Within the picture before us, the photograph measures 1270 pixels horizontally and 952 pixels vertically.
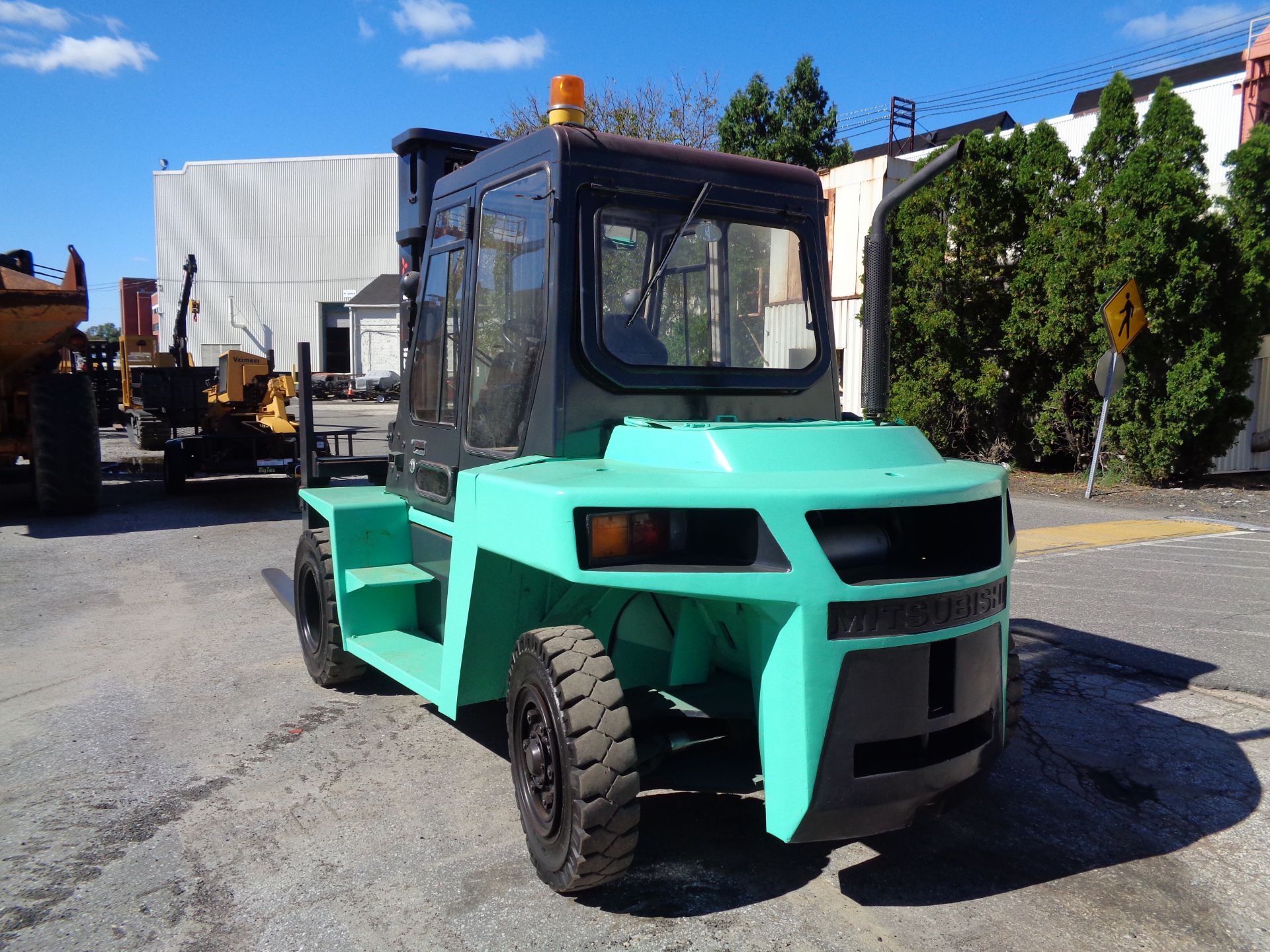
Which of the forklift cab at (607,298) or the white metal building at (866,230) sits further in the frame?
the white metal building at (866,230)

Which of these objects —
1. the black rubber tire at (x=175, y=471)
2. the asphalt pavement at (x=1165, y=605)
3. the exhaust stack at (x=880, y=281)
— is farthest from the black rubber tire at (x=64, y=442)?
the exhaust stack at (x=880, y=281)

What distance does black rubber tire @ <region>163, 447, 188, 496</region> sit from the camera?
1277 centimetres

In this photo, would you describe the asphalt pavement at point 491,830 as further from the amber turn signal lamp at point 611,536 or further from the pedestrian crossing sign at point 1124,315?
the pedestrian crossing sign at point 1124,315

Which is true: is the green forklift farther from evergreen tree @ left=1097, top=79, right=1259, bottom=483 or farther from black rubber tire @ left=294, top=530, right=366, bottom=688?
evergreen tree @ left=1097, top=79, right=1259, bottom=483

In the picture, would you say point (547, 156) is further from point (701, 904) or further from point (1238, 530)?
point (1238, 530)

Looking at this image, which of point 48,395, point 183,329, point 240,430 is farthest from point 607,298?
point 183,329

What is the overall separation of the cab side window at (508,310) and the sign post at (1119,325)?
988 centimetres

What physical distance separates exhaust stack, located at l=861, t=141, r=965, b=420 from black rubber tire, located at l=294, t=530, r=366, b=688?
2774mm

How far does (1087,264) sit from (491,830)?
41.7ft

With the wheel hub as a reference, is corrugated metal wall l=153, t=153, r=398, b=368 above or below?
above

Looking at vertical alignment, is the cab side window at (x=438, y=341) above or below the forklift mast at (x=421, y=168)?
below

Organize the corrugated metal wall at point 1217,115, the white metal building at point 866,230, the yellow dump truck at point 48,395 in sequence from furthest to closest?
1. the corrugated metal wall at point 1217,115
2. the white metal building at point 866,230
3. the yellow dump truck at point 48,395

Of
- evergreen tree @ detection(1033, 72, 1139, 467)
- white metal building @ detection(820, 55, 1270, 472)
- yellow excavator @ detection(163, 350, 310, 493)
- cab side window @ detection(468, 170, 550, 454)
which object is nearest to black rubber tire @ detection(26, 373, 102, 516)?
yellow excavator @ detection(163, 350, 310, 493)

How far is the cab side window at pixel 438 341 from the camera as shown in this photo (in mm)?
4227
